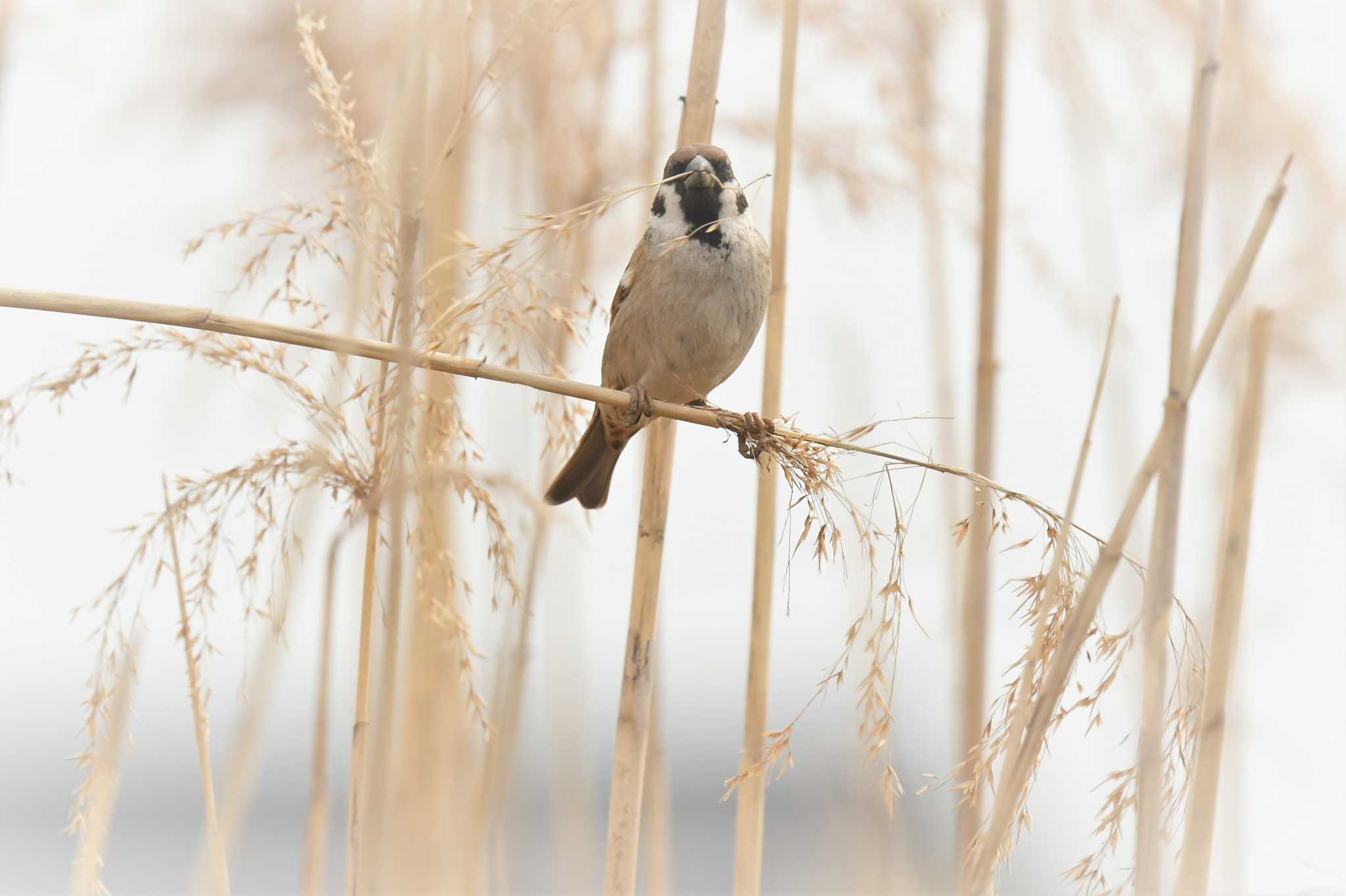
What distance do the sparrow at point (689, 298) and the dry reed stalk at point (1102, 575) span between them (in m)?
1.05

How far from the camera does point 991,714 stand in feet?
4.27

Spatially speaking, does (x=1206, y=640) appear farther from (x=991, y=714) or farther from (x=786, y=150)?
(x=786, y=150)

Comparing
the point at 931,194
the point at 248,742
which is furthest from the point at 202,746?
the point at 931,194

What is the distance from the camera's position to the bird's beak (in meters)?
1.76

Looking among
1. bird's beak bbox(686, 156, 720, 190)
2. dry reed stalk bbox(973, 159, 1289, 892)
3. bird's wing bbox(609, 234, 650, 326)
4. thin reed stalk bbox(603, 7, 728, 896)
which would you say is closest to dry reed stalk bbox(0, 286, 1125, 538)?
dry reed stalk bbox(973, 159, 1289, 892)

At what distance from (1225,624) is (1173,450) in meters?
0.23

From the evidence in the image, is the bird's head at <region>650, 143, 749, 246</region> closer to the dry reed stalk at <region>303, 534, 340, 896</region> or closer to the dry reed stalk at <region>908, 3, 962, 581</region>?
the dry reed stalk at <region>908, 3, 962, 581</region>

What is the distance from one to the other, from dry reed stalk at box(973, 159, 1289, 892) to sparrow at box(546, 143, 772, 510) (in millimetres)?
1049

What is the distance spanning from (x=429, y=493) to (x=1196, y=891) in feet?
3.34

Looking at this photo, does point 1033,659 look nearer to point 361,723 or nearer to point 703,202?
point 361,723

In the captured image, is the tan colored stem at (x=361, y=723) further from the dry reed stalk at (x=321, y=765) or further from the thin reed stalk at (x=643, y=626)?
the thin reed stalk at (x=643, y=626)

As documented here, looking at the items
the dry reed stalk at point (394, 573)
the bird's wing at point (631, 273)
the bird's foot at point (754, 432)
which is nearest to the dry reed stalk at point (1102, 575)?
the bird's foot at point (754, 432)

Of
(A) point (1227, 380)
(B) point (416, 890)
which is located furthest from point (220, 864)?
(A) point (1227, 380)

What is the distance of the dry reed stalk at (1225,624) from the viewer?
1.22m
